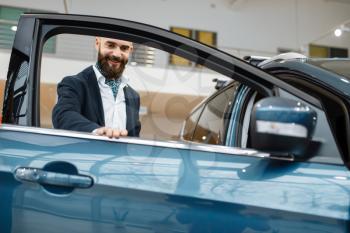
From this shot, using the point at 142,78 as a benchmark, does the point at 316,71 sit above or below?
below

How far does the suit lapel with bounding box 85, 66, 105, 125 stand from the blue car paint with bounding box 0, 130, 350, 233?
0.36m

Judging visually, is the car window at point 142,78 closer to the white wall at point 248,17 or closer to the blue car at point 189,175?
the blue car at point 189,175

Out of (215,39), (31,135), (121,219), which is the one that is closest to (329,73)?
(121,219)

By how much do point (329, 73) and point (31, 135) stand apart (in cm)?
81

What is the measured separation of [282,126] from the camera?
0.79m

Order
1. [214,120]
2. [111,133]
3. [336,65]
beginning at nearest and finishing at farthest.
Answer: [111,133] → [336,65] → [214,120]

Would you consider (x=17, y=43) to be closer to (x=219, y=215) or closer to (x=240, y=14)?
(x=219, y=215)

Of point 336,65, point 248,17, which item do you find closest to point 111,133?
point 336,65

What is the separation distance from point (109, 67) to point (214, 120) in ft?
1.81

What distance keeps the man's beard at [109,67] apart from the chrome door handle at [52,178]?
581 mm

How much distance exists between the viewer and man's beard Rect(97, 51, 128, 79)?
4.62 feet

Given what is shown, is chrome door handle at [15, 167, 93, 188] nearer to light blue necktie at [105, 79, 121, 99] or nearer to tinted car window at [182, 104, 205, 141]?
light blue necktie at [105, 79, 121, 99]

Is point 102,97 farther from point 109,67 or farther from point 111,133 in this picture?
point 111,133

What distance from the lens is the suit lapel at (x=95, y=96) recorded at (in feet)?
4.12
